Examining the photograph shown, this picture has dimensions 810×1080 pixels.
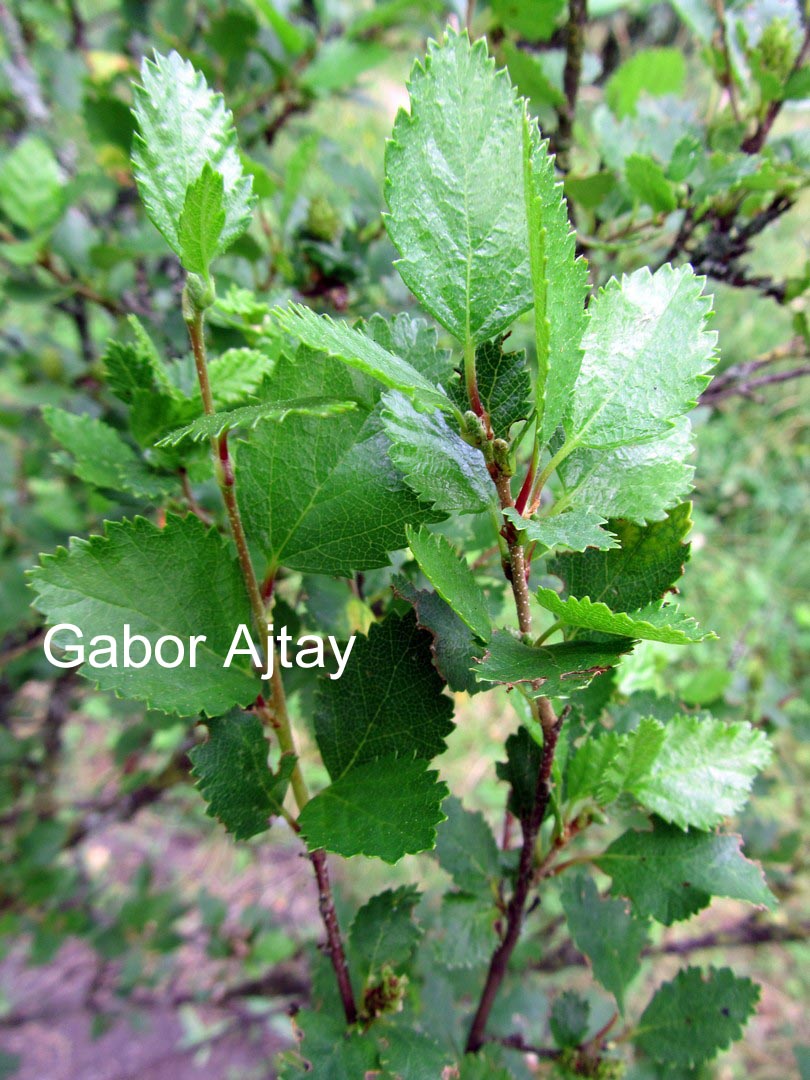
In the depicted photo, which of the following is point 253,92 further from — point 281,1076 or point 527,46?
point 281,1076

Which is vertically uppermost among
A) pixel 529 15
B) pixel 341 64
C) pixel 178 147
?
pixel 341 64

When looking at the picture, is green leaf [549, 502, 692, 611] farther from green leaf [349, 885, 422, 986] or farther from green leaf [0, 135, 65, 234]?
green leaf [0, 135, 65, 234]

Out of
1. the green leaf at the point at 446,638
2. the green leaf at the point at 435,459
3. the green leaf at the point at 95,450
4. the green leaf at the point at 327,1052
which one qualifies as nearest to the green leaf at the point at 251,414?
the green leaf at the point at 435,459

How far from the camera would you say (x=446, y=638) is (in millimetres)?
529

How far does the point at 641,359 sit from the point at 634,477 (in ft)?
0.25

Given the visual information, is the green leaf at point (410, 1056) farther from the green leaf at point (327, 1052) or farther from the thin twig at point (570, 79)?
the thin twig at point (570, 79)

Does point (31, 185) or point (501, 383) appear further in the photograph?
point (31, 185)

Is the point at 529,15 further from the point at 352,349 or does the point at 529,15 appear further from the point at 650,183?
the point at 352,349

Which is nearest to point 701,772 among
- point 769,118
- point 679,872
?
point 679,872

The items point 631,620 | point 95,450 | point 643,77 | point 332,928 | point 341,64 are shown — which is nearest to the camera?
point 631,620

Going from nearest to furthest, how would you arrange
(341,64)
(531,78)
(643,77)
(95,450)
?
(95,450) → (531,78) → (643,77) → (341,64)

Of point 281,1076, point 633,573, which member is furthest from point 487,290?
point 281,1076

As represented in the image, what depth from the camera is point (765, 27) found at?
37.4 inches

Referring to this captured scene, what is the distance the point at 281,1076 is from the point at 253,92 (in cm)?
156
